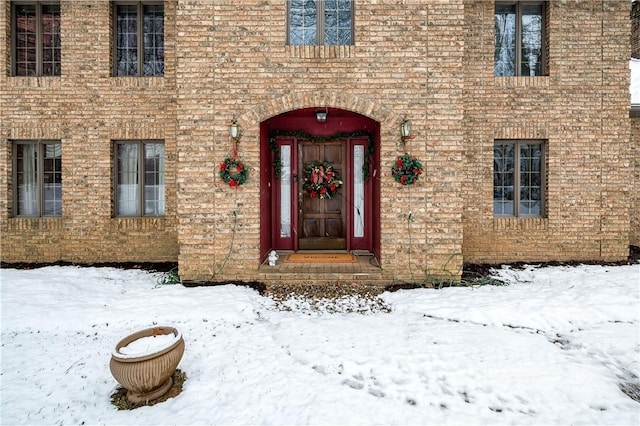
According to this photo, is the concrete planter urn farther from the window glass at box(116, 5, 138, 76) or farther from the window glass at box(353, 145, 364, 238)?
the window glass at box(116, 5, 138, 76)

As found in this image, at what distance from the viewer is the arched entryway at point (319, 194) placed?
22.2ft

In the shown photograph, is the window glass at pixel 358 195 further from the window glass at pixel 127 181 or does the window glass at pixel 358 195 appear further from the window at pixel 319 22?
the window glass at pixel 127 181

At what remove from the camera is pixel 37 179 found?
7.10 metres

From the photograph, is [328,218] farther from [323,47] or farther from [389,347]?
[389,347]

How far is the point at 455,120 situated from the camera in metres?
5.29

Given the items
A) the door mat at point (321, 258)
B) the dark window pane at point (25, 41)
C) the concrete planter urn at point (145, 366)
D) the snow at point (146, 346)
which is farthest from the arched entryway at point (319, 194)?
the dark window pane at point (25, 41)

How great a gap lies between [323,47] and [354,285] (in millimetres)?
3814

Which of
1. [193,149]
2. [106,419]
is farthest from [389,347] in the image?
[193,149]

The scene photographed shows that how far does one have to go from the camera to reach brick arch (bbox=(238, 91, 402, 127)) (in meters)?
5.28

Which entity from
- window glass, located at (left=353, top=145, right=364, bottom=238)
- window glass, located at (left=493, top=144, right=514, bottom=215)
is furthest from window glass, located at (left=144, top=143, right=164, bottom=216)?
window glass, located at (left=493, top=144, right=514, bottom=215)

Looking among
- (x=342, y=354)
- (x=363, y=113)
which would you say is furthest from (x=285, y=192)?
(x=342, y=354)

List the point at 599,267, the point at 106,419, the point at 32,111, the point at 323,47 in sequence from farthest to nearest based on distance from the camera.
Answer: the point at 32,111 → the point at 599,267 → the point at 323,47 → the point at 106,419

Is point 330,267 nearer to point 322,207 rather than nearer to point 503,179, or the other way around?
point 322,207

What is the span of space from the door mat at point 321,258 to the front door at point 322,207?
1.10 ft
